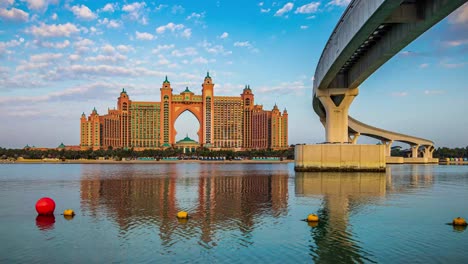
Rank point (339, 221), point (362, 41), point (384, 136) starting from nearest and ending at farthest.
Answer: point (339, 221) < point (362, 41) < point (384, 136)

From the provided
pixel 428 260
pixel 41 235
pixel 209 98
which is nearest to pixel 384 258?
pixel 428 260

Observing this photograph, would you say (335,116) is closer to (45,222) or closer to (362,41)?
(362,41)

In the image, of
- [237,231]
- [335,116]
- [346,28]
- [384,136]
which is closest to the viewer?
[237,231]

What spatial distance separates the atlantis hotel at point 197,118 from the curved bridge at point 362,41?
135 metres

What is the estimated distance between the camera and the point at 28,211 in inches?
871

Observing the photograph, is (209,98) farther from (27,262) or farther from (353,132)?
(27,262)

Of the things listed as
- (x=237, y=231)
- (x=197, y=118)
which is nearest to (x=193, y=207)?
(x=237, y=231)

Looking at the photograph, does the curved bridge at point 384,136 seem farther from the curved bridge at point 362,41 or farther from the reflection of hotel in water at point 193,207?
the reflection of hotel in water at point 193,207

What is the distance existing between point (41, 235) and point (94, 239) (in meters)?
2.38

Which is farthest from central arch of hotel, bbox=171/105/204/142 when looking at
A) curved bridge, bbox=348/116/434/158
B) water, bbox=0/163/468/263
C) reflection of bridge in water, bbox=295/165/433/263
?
water, bbox=0/163/468/263

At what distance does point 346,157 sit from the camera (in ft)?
172

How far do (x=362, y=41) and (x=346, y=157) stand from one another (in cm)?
2515

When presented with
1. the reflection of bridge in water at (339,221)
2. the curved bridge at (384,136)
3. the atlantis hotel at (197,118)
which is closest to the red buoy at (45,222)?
the reflection of bridge in water at (339,221)

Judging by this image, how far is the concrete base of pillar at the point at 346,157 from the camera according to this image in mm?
52344
